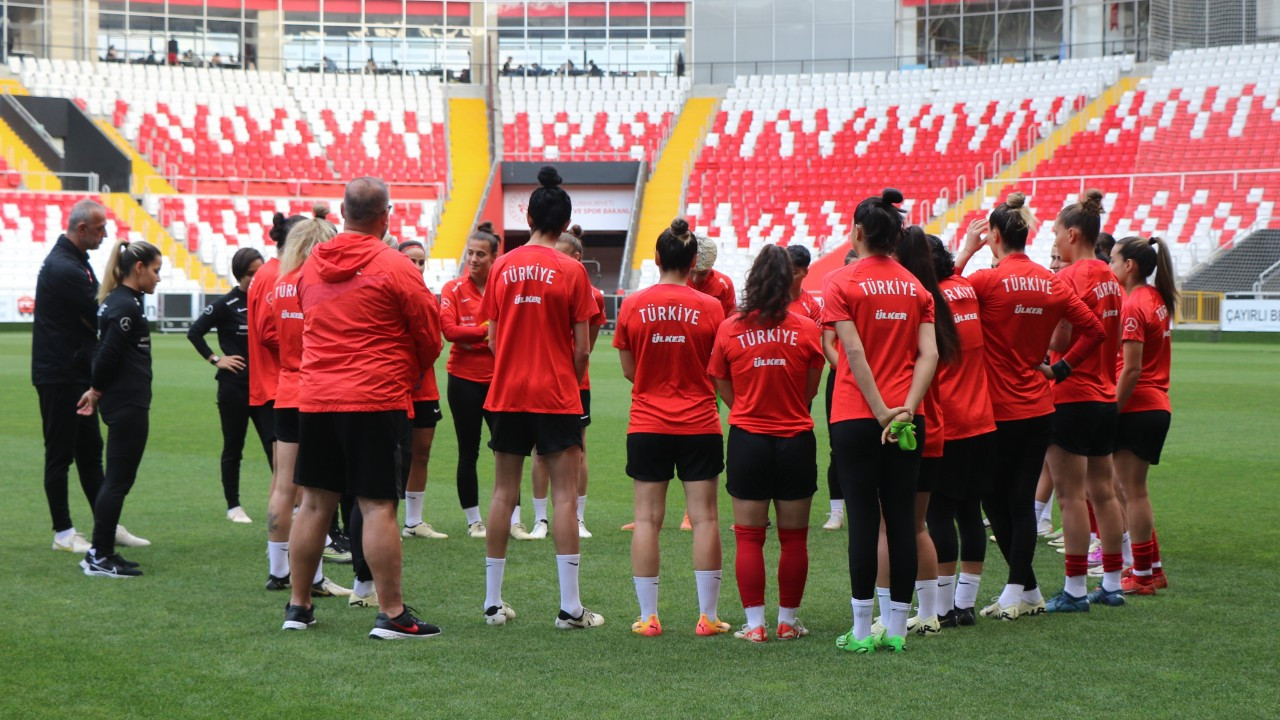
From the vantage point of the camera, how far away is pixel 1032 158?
3838 cm

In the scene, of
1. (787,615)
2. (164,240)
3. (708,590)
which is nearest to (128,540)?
(708,590)

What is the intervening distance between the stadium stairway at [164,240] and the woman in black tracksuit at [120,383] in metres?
29.5

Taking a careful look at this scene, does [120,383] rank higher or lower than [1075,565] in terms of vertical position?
higher

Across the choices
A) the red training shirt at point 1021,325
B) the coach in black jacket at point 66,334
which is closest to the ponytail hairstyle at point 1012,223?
the red training shirt at point 1021,325

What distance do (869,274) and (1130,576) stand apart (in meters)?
2.83

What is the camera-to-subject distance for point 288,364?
274 inches

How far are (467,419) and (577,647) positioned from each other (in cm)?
306

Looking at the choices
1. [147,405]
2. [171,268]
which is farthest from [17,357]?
[147,405]

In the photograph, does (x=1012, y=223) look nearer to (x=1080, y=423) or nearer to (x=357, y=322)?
(x=1080, y=423)

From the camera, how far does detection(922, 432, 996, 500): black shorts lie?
6.16 metres

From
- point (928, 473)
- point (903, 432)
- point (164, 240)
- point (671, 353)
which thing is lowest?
point (928, 473)

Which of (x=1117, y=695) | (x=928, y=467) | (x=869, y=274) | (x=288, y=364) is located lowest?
(x=1117, y=695)

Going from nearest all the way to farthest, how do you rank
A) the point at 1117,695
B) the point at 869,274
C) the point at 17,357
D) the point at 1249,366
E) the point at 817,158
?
the point at 1117,695 → the point at 869,274 → the point at 1249,366 → the point at 17,357 → the point at 817,158

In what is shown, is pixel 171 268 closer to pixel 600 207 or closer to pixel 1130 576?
pixel 600 207
